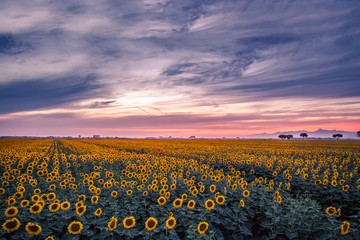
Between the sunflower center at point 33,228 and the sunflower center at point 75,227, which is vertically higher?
the sunflower center at point 33,228

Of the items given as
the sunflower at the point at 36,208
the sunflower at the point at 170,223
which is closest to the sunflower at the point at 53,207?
the sunflower at the point at 36,208

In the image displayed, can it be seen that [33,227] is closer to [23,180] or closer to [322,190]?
[23,180]

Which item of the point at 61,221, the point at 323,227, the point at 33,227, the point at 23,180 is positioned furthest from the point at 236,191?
the point at 23,180

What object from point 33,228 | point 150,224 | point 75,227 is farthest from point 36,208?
point 150,224

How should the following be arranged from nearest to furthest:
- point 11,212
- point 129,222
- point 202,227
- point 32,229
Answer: point 32,229, point 202,227, point 129,222, point 11,212

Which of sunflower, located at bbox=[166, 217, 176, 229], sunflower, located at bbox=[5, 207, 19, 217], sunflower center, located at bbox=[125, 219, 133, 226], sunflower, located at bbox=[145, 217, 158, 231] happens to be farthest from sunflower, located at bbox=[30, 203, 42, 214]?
sunflower, located at bbox=[166, 217, 176, 229]

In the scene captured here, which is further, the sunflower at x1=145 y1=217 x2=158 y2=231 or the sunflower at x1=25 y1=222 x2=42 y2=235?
the sunflower at x1=145 y1=217 x2=158 y2=231

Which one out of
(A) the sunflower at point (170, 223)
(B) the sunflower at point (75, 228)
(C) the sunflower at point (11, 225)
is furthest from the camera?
(A) the sunflower at point (170, 223)

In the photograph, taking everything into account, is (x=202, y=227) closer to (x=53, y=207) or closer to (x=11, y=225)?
(x=53, y=207)

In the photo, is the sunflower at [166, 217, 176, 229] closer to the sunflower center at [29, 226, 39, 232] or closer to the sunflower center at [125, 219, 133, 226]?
the sunflower center at [125, 219, 133, 226]

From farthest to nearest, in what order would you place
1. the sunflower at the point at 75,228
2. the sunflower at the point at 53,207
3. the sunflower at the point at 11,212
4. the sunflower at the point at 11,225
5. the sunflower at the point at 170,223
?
the sunflower at the point at 53,207
the sunflower at the point at 11,212
the sunflower at the point at 170,223
the sunflower at the point at 75,228
the sunflower at the point at 11,225

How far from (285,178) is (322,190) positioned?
5.63 ft

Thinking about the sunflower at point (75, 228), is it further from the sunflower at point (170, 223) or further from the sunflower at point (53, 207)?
the sunflower at point (170, 223)

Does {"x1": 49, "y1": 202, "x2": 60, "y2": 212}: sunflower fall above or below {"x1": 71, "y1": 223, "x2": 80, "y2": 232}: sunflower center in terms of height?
above
